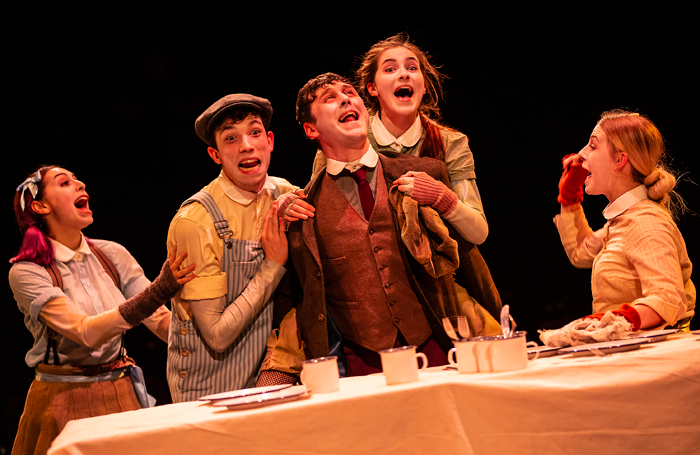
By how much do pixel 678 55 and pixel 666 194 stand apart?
267cm

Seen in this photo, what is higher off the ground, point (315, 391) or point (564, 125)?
point (564, 125)

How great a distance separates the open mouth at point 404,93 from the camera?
2.66 metres

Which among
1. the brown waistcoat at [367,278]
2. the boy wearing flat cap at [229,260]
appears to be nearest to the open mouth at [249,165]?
the boy wearing flat cap at [229,260]

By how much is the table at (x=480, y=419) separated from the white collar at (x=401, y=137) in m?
1.28

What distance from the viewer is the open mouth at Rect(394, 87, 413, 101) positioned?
2662 millimetres

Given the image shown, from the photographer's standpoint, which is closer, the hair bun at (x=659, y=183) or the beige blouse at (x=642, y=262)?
the beige blouse at (x=642, y=262)

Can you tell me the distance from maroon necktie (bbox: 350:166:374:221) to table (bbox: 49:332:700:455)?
912mm

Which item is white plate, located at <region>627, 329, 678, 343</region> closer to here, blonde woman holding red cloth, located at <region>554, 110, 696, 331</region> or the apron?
blonde woman holding red cloth, located at <region>554, 110, 696, 331</region>

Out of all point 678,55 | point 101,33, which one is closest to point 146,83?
point 101,33

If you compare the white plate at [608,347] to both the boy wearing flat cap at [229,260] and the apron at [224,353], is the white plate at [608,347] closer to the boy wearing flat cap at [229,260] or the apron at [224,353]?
the boy wearing flat cap at [229,260]

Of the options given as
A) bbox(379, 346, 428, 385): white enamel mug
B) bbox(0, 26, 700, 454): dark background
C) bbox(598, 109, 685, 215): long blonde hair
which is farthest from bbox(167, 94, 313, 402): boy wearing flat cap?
bbox(0, 26, 700, 454): dark background

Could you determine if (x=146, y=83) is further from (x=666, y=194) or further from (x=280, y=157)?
(x=666, y=194)

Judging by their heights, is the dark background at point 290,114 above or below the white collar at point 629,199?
above

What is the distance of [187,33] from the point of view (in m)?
4.12
